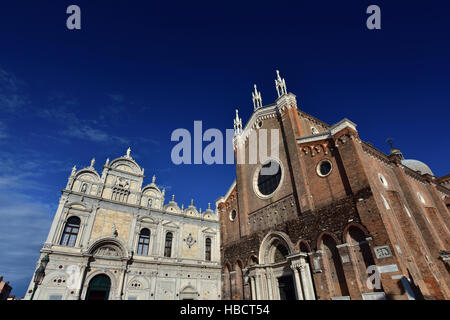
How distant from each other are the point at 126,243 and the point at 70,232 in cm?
516

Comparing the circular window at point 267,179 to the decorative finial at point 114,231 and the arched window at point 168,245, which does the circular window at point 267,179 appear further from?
the decorative finial at point 114,231

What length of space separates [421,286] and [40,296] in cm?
2519

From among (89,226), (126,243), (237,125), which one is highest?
(237,125)

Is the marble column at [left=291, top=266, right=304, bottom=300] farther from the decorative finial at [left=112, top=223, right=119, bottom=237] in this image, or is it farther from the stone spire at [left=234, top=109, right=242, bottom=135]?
the decorative finial at [left=112, top=223, right=119, bottom=237]

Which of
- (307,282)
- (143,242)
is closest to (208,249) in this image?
(143,242)

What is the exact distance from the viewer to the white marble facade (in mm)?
20641

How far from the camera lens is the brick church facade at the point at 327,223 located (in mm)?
10945

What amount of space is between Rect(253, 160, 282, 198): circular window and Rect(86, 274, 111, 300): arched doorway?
16.4 meters

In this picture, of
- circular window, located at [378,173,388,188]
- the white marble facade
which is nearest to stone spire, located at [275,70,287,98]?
circular window, located at [378,173,388,188]

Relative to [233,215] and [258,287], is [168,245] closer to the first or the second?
[233,215]

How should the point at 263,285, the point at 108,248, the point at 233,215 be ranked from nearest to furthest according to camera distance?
the point at 263,285, the point at 233,215, the point at 108,248

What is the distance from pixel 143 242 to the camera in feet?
84.6

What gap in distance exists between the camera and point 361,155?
42.7 ft
